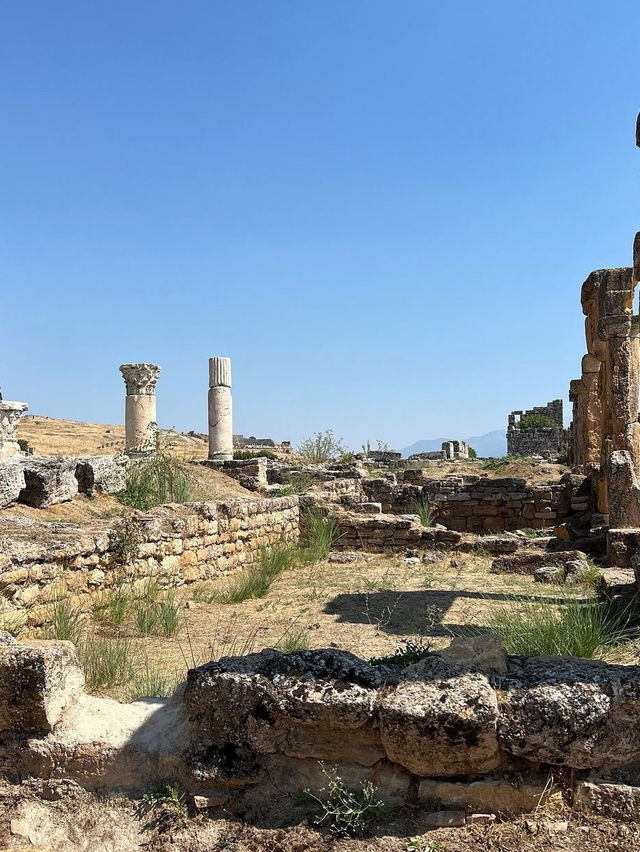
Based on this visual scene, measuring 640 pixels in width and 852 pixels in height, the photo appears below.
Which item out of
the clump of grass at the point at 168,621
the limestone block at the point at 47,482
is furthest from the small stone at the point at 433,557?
the limestone block at the point at 47,482

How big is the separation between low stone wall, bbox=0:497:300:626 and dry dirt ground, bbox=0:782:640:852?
8.80ft

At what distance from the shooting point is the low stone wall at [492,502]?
13.9m

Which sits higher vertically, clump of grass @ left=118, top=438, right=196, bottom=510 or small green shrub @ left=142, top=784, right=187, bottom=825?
clump of grass @ left=118, top=438, right=196, bottom=510

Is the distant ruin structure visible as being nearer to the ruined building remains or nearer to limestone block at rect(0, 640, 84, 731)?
the ruined building remains

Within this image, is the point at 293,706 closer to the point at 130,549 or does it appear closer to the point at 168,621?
the point at 168,621

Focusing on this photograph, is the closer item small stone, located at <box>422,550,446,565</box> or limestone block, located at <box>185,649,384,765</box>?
limestone block, located at <box>185,649,384,765</box>

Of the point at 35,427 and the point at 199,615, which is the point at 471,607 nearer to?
the point at 199,615

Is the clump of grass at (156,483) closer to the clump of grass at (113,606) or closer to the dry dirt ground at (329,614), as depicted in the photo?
the dry dirt ground at (329,614)

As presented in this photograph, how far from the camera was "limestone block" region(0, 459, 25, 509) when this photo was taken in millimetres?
7461

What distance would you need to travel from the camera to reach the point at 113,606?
21.2 feet

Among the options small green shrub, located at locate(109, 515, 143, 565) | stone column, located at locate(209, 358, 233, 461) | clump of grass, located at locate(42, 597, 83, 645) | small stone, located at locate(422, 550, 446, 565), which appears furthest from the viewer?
stone column, located at locate(209, 358, 233, 461)

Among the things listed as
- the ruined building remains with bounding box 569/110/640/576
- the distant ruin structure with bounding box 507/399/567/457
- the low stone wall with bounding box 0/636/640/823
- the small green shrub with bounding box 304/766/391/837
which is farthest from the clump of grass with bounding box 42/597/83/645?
the distant ruin structure with bounding box 507/399/567/457

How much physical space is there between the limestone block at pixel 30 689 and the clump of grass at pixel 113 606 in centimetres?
338

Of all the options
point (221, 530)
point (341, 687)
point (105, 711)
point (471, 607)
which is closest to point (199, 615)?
point (221, 530)
